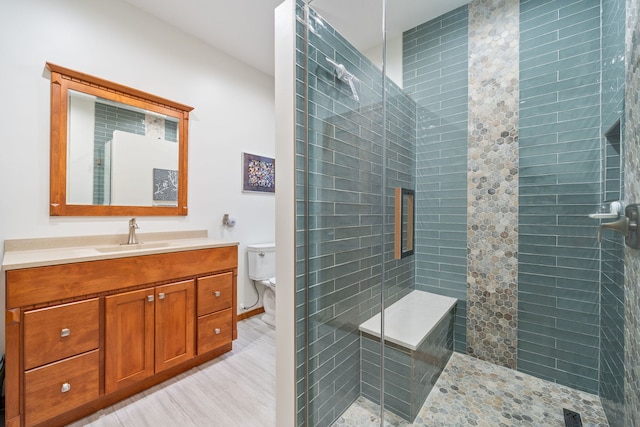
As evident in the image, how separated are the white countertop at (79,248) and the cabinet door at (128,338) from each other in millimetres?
266

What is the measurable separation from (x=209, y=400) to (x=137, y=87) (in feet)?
7.61

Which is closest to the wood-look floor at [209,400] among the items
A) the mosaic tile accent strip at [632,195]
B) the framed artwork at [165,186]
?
the framed artwork at [165,186]

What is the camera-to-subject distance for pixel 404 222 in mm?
1892

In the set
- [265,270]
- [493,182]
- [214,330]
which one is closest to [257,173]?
[265,270]

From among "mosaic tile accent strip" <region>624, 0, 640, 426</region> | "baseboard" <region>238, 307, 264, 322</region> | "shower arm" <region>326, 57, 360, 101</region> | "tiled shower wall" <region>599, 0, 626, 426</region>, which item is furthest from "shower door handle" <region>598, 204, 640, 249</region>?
"baseboard" <region>238, 307, 264, 322</region>

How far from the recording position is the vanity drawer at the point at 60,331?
49.8 inches

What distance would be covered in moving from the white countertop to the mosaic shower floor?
5.02 feet

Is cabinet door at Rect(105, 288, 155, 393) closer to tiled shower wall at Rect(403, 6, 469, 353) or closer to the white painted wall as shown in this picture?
the white painted wall

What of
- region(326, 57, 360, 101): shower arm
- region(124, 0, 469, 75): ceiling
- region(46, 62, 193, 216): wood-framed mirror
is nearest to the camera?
region(326, 57, 360, 101): shower arm

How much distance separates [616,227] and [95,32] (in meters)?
3.11

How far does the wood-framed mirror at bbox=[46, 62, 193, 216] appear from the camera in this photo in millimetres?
1716

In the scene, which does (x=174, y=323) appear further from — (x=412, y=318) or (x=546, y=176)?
(x=546, y=176)

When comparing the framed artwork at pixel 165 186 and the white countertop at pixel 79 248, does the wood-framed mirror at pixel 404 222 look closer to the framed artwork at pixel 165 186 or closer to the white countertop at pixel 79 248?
the white countertop at pixel 79 248

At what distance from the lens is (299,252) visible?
3.98 feet
